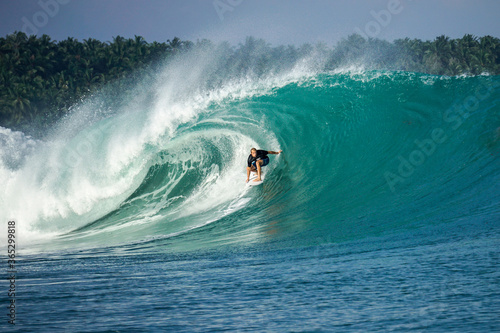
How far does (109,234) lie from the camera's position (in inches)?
420

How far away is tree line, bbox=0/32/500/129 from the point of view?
2039 inches

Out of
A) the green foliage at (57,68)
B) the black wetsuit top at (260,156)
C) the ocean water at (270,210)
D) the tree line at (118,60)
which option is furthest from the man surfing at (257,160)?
the green foliage at (57,68)

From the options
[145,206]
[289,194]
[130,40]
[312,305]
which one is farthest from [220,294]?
[130,40]

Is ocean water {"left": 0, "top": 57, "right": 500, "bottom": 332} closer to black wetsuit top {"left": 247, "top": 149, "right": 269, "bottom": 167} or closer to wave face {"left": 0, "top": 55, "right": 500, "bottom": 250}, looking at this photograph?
wave face {"left": 0, "top": 55, "right": 500, "bottom": 250}

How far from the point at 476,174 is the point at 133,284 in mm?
7874

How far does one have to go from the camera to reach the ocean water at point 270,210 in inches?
193

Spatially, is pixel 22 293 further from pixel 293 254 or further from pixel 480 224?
pixel 480 224

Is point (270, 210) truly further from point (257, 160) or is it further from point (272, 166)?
point (272, 166)

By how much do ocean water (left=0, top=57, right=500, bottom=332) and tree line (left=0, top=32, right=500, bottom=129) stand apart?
32.4 meters

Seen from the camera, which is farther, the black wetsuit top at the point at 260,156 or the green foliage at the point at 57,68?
the green foliage at the point at 57,68

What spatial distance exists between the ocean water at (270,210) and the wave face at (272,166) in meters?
0.05

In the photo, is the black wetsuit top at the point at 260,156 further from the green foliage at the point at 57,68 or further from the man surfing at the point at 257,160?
the green foliage at the point at 57,68

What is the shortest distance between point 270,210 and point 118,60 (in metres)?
55.0

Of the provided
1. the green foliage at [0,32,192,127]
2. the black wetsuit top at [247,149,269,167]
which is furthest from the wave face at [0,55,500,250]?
the green foliage at [0,32,192,127]
